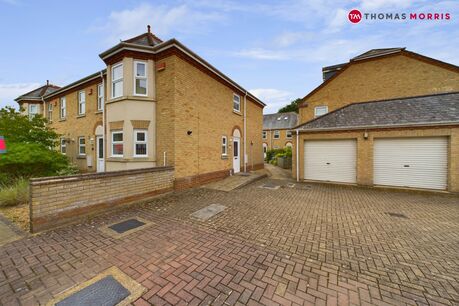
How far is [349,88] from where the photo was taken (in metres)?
15.7

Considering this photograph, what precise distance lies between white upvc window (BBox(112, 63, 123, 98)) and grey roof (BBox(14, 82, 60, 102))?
15.3m

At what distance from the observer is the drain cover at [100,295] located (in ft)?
8.00

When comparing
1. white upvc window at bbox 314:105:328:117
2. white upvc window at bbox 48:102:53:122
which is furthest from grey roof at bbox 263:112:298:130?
white upvc window at bbox 48:102:53:122

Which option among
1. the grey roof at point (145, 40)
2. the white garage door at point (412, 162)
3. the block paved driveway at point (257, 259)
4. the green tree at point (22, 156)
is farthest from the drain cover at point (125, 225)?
the white garage door at point (412, 162)

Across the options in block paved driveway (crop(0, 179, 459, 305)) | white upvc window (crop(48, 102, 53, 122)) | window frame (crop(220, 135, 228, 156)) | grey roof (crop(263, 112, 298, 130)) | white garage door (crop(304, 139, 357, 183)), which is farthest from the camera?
grey roof (crop(263, 112, 298, 130))

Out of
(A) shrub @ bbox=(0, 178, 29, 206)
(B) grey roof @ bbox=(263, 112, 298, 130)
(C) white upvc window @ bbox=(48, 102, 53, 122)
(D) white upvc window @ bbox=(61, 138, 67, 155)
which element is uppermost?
(B) grey roof @ bbox=(263, 112, 298, 130)

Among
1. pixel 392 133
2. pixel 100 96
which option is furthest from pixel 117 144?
pixel 392 133

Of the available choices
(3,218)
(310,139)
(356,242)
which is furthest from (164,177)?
(310,139)

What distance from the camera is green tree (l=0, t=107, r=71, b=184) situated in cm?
767

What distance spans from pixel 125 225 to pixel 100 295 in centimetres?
255

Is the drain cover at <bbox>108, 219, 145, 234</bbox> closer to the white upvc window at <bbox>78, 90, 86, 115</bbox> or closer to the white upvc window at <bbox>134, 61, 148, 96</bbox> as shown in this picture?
the white upvc window at <bbox>134, 61, 148, 96</bbox>

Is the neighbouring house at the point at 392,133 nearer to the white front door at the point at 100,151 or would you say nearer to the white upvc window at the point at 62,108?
the white front door at the point at 100,151

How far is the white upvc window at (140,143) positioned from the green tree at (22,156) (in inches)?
139

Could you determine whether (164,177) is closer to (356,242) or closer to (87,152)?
(356,242)
